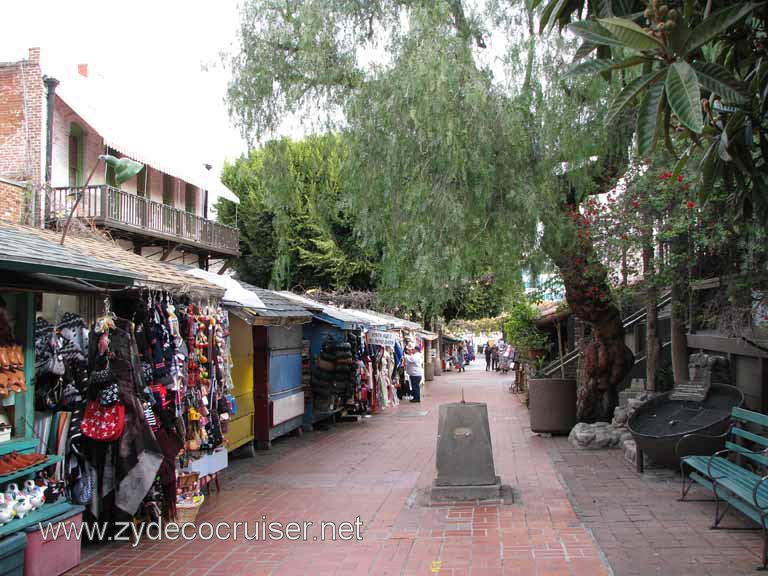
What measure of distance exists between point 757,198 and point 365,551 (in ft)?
13.5

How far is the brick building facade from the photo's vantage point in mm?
16031

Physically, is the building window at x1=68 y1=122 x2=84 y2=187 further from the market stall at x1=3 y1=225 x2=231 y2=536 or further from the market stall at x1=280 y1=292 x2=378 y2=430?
the market stall at x1=3 y1=225 x2=231 y2=536

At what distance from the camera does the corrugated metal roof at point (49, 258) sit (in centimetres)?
490

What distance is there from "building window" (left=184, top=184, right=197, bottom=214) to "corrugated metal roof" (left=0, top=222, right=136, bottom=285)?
17.2m

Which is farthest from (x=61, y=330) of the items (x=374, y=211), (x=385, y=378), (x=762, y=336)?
(x=385, y=378)

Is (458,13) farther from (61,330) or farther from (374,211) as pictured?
(61,330)

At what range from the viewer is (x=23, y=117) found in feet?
52.7

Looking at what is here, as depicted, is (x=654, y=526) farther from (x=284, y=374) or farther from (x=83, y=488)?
(x=284, y=374)

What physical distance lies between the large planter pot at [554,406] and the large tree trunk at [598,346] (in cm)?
20

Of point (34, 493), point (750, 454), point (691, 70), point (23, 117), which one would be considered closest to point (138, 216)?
point (23, 117)

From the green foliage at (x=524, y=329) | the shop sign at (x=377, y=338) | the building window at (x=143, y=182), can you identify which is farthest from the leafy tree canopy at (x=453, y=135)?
the building window at (x=143, y=182)

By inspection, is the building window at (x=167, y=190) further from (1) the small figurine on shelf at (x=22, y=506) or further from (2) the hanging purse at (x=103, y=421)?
(1) the small figurine on shelf at (x=22, y=506)

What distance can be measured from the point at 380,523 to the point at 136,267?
3.53m

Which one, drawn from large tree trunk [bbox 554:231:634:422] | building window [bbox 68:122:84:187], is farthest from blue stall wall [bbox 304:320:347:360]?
building window [bbox 68:122:84:187]
